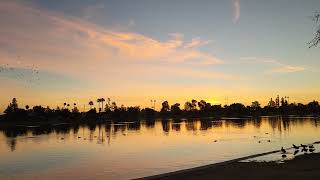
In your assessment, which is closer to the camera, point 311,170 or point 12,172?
point 311,170

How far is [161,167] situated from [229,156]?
11.4 meters

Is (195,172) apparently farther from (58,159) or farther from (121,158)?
(58,159)

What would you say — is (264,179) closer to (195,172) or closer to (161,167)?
(195,172)

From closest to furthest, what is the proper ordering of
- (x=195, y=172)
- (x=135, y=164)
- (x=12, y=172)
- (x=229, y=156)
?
1. (x=195, y=172)
2. (x=12, y=172)
3. (x=135, y=164)
4. (x=229, y=156)

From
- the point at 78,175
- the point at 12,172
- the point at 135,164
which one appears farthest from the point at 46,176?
the point at 135,164

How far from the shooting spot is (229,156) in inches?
1821

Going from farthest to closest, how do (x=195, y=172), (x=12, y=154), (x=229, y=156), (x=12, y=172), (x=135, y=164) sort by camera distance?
(x=12, y=154) → (x=229, y=156) → (x=135, y=164) → (x=12, y=172) → (x=195, y=172)

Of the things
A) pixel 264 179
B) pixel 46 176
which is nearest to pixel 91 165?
pixel 46 176

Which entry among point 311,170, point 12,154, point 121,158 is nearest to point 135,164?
point 121,158

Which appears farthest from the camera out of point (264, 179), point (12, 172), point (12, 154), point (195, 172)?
point (12, 154)

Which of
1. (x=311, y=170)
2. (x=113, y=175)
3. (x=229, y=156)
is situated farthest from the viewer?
(x=229, y=156)

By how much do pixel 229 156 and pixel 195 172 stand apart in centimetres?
1769

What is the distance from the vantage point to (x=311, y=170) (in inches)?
1062

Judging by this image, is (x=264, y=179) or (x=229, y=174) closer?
(x=264, y=179)
